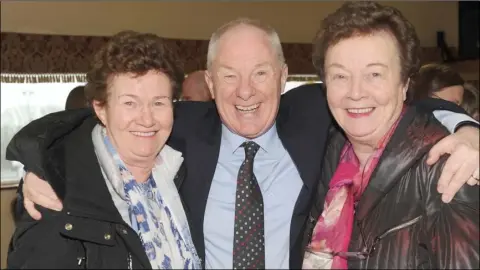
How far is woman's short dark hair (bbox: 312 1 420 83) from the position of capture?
1.67m

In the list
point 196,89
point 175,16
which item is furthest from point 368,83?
point 175,16

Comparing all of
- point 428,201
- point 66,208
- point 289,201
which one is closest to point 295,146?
point 289,201

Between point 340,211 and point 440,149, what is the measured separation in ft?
1.20

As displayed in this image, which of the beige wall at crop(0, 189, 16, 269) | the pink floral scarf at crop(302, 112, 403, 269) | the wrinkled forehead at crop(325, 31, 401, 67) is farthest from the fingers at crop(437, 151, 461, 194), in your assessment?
the beige wall at crop(0, 189, 16, 269)

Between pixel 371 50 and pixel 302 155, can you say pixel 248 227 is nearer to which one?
pixel 302 155

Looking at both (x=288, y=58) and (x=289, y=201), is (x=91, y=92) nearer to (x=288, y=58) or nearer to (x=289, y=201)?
(x=289, y=201)

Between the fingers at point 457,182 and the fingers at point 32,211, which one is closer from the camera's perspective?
the fingers at point 457,182

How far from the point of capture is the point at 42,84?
506 centimetres

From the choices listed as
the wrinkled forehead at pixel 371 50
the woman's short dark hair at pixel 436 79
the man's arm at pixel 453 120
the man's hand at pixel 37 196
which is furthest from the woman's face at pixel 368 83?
the woman's short dark hair at pixel 436 79

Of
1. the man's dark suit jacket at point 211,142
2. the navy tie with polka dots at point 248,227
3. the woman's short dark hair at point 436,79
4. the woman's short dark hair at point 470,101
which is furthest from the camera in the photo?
the woman's short dark hair at point 470,101

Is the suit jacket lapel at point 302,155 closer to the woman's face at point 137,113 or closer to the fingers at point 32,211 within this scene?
the woman's face at point 137,113

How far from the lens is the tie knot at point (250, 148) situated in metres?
2.06

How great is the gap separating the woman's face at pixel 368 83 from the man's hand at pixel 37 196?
2.87 ft

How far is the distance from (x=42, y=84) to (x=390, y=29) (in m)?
4.02
